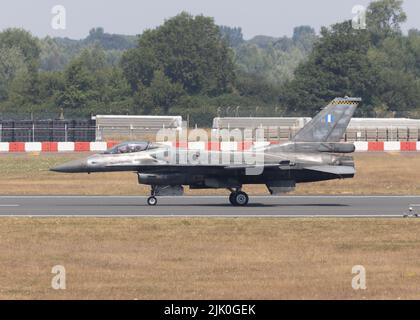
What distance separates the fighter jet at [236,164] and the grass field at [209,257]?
13.9 feet

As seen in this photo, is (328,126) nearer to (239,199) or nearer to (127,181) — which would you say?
(239,199)

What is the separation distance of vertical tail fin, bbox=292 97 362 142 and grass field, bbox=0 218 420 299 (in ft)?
18.3

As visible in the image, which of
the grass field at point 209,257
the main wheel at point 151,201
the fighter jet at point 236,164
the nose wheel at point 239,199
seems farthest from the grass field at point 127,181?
the grass field at point 209,257

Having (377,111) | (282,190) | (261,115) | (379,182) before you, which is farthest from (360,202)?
(377,111)

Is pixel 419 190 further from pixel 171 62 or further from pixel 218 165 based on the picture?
pixel 171 62

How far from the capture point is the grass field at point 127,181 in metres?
37.8

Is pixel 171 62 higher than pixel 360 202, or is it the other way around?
pixel 171 62

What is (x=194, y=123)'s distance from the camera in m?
78.2

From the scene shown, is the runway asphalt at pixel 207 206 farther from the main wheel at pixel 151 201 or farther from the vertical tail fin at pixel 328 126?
the vertical tail fin at pixel 328 126

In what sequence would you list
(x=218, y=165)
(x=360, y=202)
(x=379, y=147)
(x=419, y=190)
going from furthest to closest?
(x=379, y=147)
(x=419, y=190)
(x=360, y=202)
(x=218, y=165)

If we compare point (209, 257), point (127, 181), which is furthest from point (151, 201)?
point (209, 257)

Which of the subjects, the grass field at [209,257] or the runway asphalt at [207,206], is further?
the runway asphalt at [207,206]

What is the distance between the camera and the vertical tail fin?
31.5m

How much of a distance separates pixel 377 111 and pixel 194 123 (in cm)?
2504
